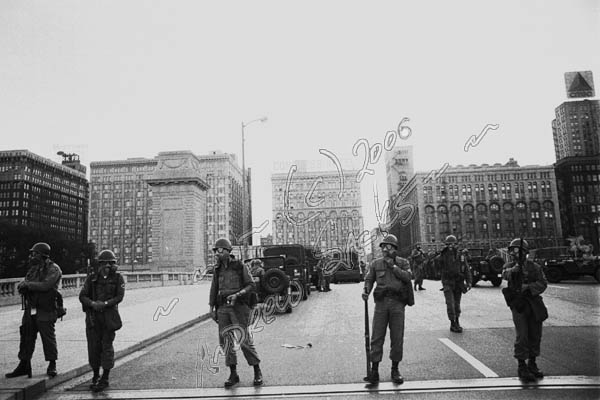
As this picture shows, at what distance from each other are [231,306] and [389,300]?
2288mm

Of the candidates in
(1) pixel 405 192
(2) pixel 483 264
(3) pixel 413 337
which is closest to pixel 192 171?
(2) pixel 483 264

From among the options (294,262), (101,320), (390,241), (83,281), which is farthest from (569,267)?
(83,281)

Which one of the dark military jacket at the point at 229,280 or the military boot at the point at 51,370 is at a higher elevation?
the dark military jacket at the point at 229,280

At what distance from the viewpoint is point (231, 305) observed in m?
6.89

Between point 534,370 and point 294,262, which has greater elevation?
point 294,262

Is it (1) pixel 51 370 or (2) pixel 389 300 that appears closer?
(2) pixel 389 300

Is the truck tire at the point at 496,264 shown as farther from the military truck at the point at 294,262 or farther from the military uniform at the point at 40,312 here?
the military uniform at the point at 40,312

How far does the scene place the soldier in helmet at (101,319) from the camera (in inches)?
268

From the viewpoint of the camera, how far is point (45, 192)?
397ft

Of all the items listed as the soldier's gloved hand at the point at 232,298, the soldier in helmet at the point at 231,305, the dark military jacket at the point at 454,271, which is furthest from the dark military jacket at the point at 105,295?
the dark military jacket at the point at 454,271

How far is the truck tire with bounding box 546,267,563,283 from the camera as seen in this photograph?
77.8ft

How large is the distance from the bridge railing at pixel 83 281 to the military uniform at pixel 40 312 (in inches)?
277

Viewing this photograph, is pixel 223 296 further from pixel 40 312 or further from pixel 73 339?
pixel 73 339

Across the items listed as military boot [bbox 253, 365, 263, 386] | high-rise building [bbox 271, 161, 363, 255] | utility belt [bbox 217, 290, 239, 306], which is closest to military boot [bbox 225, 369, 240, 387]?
military boot [bbox 253, 365, 263, 386]
